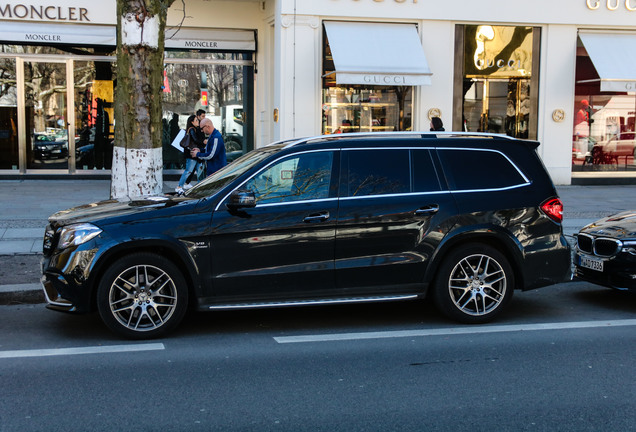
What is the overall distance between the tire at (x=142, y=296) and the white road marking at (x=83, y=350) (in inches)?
6.8

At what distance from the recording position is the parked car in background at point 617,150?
1856 centimetres

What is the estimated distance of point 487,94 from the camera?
1780 cm

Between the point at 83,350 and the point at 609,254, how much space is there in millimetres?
5260

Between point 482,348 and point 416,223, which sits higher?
point 416,223

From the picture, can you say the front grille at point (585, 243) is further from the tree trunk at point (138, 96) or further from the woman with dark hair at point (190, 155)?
the woman with dark hair at point (190, 155)

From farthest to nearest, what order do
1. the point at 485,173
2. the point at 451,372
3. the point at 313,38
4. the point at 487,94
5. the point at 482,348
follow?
the point at 487,94 < the point at 313,38 < the point at 485,173 < the point at 482,348 < the point at 451,372

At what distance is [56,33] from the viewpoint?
1714cm

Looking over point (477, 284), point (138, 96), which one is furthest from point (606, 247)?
point (138, 96)

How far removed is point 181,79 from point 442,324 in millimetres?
13367

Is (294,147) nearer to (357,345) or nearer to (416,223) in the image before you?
(416,223)

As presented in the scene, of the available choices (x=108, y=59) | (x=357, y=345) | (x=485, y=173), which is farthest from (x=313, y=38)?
(x=357, y=345)

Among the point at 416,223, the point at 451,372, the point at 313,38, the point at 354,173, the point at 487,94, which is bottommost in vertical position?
the point at 451,372

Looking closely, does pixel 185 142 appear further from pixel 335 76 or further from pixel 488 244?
pixel 488 244

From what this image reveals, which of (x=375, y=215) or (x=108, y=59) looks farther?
(x=108, y=59)
